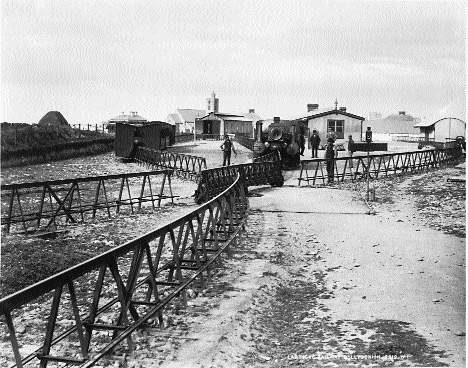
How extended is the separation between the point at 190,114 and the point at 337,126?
51.8 meters

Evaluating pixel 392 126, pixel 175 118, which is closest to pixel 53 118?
pixel 175 118

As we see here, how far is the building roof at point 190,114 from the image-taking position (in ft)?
293

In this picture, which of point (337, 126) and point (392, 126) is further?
point (392, 126)

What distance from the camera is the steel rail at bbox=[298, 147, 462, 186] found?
22.3 meters

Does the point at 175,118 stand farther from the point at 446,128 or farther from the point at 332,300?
the point at 332,300

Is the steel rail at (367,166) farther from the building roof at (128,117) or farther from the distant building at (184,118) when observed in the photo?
the distant building at (184,118)

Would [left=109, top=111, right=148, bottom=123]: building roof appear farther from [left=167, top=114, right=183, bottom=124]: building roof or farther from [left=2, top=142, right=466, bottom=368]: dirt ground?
[left=2, top=142, right=466, bottom=368]: dirt ground

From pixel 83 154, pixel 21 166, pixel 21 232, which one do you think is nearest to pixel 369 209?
pixel 21 232

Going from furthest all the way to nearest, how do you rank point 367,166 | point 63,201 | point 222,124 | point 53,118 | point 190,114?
point 190,114, point 222,124, point 53,118, point 367,166, point 63,201

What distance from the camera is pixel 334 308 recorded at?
753cm

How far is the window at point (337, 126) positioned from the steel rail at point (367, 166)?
9.47 metres

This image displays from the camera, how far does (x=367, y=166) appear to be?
2323 centimetres

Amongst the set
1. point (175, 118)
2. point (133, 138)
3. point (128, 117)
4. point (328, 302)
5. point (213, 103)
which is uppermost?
point (213, 103)

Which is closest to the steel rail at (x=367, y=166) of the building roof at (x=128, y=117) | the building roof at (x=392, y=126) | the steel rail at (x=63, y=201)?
the steel rail at (x=63, y=201)
